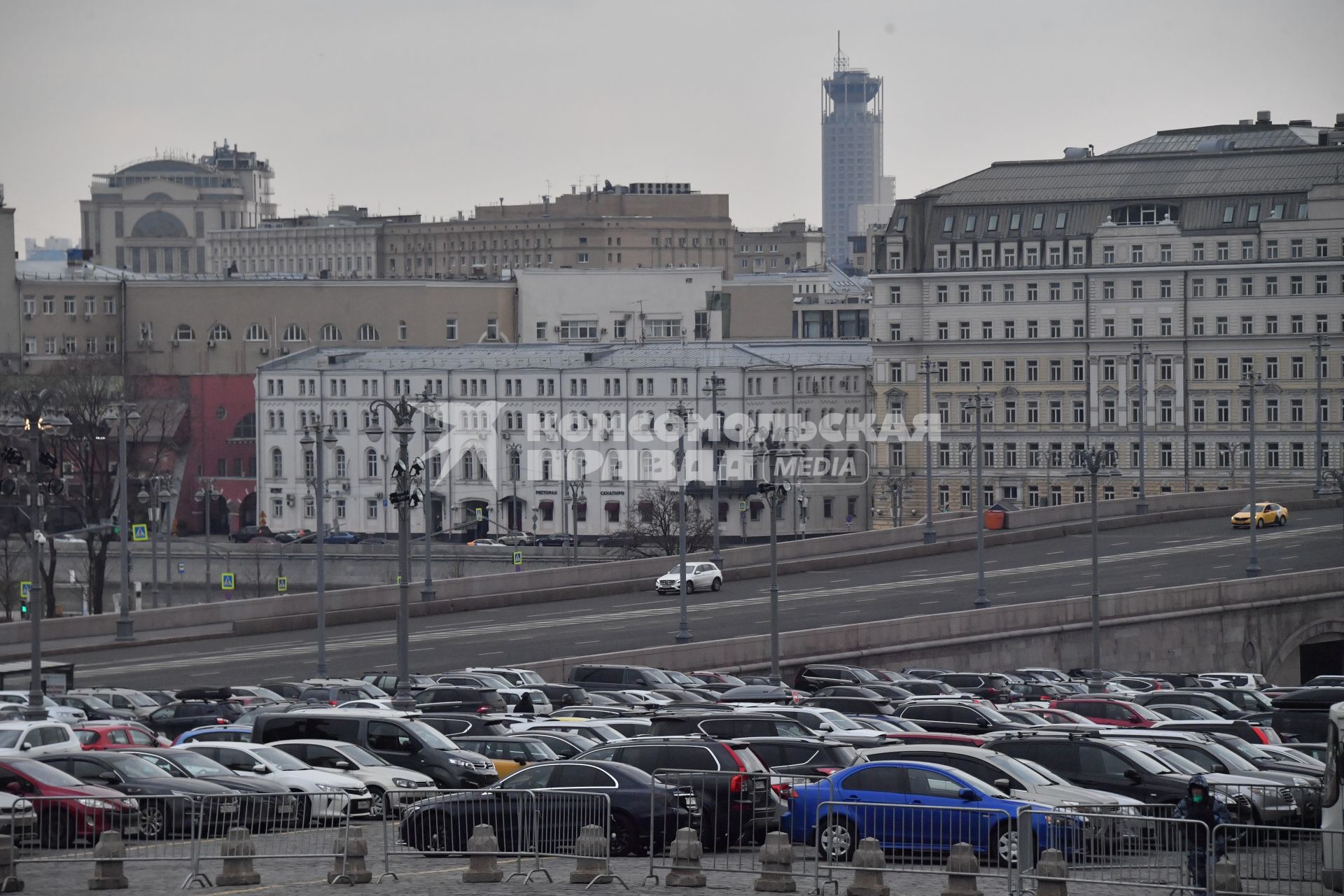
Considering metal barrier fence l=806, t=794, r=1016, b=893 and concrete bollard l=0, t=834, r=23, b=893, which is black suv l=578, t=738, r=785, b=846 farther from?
concrete bollard l=0, t=834, r=23, b=893

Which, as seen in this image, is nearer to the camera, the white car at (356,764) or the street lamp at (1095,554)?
the white car at (356,764)

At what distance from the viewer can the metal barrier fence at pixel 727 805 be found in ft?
75.6

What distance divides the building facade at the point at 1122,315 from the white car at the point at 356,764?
83.7 meters

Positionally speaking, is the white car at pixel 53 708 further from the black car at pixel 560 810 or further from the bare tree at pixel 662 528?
the bare tree at pixel 662 528

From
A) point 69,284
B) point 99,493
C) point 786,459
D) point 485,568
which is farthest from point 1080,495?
point 69,284

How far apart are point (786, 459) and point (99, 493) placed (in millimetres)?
36881

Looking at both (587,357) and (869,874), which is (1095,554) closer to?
(869,874)

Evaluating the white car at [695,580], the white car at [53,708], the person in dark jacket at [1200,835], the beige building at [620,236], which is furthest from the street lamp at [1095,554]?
the beige building at [620,236]

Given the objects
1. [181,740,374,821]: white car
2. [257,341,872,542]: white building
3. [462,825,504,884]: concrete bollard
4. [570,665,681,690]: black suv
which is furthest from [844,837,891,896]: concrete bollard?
[257,341,872,542]: white building

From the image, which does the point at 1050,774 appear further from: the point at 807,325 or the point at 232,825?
the point at 807,325

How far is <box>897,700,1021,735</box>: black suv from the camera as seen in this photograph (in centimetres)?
3547

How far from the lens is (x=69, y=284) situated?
484ft

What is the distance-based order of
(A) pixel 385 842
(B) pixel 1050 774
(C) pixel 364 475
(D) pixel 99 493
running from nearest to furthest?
(A) pixel 385 842
(B) pixel 1050 774
(D) pixel 99 493
(C) pixel 364 475

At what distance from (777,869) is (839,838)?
1.21 m
